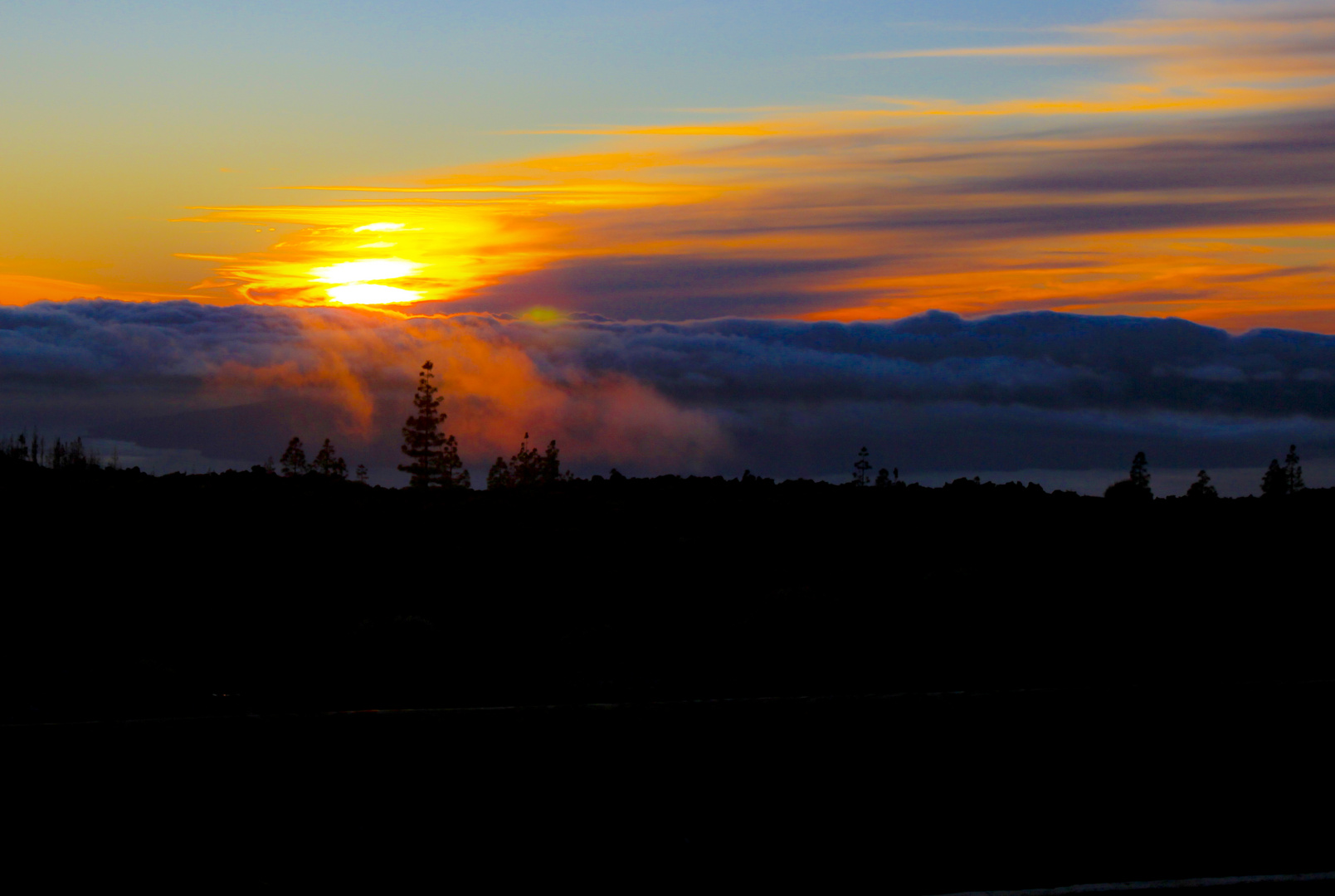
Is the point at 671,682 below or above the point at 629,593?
below

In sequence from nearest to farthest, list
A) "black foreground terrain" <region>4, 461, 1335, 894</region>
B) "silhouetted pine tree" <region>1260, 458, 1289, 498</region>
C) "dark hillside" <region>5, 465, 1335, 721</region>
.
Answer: "black foreground terrain" <region>4, 461, 1335, 894</region>
"dark hillside" <region>5, 465, 1335, 721</region>
"silhouetted pine tree" <region>1260, 458, 1289, 498</region>

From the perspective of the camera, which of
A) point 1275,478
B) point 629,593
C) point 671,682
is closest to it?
point 671,682

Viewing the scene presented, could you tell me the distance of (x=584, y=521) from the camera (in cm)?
1565

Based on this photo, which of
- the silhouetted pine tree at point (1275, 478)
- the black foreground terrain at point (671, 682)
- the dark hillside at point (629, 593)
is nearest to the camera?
the black foreground terrain at point (671, 682)

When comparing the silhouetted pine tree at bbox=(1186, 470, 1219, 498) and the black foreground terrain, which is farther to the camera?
the silhouetted pine tree at bbox=(1186, 470, 1219, 498)

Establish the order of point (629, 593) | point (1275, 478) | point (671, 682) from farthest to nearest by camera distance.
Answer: point (1275, 478)
point (629, 593)
point (671, 682)

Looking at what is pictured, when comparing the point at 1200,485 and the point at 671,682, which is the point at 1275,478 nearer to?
the point at 1200,485

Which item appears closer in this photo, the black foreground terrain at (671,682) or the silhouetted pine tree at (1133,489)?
the black foreground terrain at (671,682)

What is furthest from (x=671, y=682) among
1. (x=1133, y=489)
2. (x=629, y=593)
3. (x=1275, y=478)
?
(x=1275, y=478)

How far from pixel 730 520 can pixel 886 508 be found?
6.60 feet

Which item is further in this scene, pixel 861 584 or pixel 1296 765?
pixel 861 584

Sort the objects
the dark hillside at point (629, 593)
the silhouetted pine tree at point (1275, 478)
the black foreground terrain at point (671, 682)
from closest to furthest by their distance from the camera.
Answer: the black foreground terrain at point (671, 682), the dark hillside at point (629, 593), the silhouetted pine tree at point (1275, 478)

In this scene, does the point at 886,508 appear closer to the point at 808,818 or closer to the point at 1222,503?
the point at 1222,503

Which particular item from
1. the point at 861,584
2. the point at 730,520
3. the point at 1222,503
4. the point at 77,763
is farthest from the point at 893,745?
the point at 1222,503
